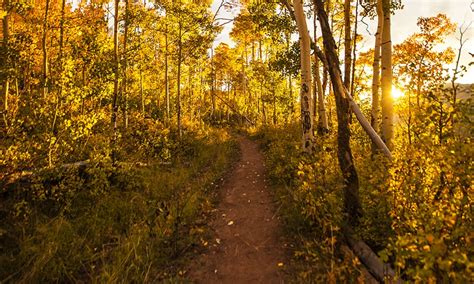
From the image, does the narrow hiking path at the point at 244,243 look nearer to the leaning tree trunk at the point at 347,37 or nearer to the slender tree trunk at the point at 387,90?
the slender tree trunk at the point at 387,90

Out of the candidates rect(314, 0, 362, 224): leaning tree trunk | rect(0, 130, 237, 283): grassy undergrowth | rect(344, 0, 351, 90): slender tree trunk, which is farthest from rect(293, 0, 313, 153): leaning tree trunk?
rect(0, 130, 237, 283): grassy undergrowth

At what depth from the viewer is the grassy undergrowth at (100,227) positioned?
4.49 meters

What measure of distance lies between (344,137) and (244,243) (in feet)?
9.27

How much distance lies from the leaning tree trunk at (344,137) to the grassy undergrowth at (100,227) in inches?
121

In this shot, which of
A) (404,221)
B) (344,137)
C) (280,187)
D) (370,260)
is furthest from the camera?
(280,187)

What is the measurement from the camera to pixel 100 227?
5.90 metres

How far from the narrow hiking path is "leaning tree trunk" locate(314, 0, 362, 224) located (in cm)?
151

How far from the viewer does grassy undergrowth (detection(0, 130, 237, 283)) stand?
4.49 meters

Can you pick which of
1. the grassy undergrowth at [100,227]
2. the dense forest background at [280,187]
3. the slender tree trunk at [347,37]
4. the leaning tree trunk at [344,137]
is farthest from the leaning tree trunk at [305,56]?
the grassy undergrowth at [100,227]

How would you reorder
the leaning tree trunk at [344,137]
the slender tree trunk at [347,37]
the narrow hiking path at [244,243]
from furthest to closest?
the slender tree trunk at [347,37] < the leaning tree trunk at [344,137] < the narrow hiking path at [244,243]

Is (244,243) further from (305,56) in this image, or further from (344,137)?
(305,56)

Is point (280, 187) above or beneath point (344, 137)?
beneath

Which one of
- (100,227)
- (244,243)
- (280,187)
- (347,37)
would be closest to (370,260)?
(244,243)

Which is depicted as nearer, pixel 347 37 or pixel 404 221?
pixel 404 221
